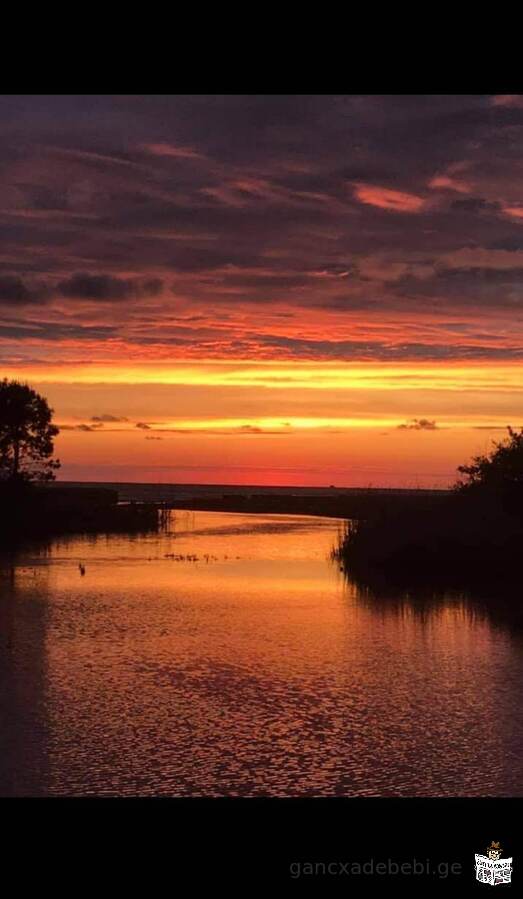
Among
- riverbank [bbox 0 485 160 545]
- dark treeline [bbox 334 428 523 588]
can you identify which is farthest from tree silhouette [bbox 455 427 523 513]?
riverbank [bbox 0 485 160 545]

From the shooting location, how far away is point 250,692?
14227 mm

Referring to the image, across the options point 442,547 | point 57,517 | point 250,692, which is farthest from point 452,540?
point 57,517

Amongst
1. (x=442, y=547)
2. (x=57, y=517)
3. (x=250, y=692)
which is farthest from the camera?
(x=57, y=517)

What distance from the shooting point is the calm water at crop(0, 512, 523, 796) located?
10.5 meters

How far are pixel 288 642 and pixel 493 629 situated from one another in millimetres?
4572

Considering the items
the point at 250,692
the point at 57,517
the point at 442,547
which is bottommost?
the point at 250,692

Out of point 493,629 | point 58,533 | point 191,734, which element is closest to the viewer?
point 191,734

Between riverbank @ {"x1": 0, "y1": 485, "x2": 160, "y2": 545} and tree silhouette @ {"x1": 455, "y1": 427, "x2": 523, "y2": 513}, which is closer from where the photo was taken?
tree silhouette @ {"x1": 455, "y1": 427, "x2": 523, "y2": 513}

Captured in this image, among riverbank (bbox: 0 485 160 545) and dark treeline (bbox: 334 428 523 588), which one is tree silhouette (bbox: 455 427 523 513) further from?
riverbank (bbox: 0 485 160 545)

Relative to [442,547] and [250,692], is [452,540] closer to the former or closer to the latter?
[442,547]

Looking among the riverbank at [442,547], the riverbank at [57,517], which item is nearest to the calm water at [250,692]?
the riverbank at [442,547]
